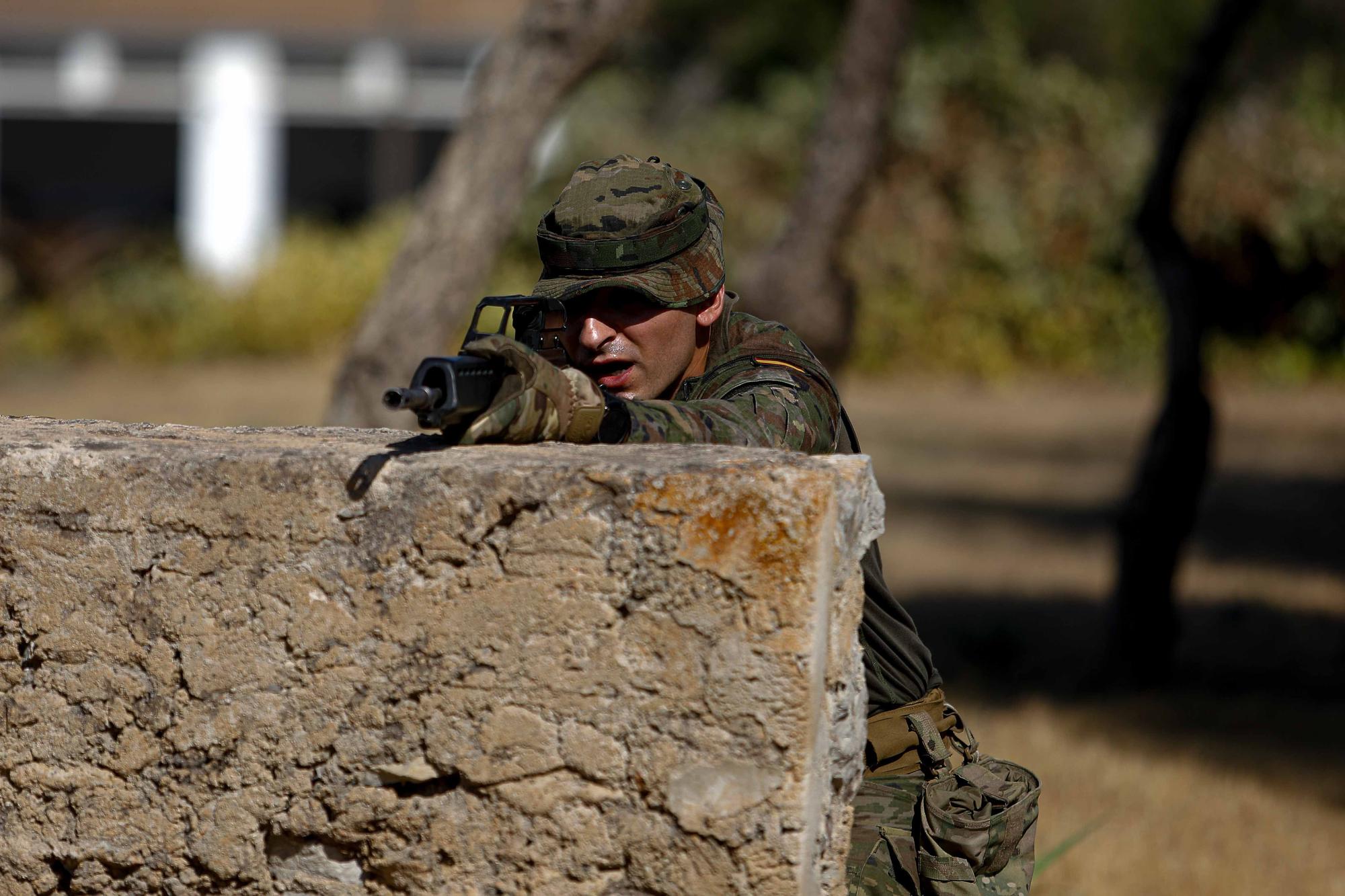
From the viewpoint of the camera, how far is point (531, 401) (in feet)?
6.99

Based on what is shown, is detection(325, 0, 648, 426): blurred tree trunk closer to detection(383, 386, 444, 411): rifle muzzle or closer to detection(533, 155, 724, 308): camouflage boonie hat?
detection(533, 155, 724, 308): camouflage boonie hat

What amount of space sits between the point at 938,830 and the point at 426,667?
2.76ft

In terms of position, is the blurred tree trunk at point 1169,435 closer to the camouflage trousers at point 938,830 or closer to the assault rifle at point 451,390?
the camouflage trousers at point 938,830

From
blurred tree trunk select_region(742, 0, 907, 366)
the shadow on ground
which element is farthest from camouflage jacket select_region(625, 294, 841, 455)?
blurred tree trunk select_region(742, 0, 907, 366)

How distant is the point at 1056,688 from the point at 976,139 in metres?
10.1

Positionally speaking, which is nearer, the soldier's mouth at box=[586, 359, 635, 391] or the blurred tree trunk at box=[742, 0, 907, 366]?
the soldier's mouth at box=[586, 359, 635, 391]

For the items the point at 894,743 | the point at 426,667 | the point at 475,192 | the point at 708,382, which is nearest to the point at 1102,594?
the point at 475,192

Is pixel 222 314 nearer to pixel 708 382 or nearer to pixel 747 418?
pixel 708 382

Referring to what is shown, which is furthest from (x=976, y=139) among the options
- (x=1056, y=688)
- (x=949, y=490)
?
(x=1056, y=688)

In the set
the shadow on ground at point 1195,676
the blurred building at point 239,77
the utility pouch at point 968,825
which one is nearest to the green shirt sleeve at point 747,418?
the utility pouch at point 968,825

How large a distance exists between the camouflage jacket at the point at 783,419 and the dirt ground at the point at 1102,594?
4.44 ft

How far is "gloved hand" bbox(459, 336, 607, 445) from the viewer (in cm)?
207

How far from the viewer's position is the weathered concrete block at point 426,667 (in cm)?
206

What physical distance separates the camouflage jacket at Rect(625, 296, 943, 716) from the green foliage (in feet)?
42.5
